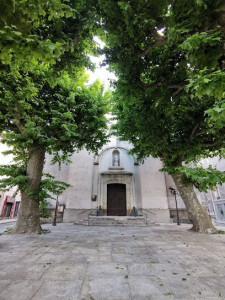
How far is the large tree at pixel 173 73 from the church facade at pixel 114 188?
4.86 m

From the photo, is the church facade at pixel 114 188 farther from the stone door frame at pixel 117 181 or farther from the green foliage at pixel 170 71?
the green foliage at pixel 170 71

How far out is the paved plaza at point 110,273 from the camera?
214cm

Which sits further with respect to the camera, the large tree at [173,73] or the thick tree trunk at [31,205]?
the thick tree trunk at [31,205]

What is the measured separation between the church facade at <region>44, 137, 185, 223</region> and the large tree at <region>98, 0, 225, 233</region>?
4859 mm

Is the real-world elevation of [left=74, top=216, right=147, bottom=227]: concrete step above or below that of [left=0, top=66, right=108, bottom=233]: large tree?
below

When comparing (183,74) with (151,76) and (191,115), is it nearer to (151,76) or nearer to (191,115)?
(151,76)

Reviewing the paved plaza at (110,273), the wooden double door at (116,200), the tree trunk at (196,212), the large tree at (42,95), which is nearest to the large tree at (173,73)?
the tree trunk at (196,212)

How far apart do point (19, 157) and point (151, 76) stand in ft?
24.6

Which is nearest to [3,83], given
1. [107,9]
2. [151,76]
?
[107,9]

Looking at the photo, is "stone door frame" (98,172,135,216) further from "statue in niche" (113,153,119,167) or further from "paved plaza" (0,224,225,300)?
"paved plaza" (0,224,225,300)

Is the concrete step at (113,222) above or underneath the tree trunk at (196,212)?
underneath

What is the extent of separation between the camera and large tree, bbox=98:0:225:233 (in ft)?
7.14

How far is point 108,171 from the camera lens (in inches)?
526

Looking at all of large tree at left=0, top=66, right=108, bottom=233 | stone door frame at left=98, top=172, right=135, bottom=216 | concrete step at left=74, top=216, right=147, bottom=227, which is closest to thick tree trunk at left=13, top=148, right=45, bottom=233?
large tree at left=0, top=66, right=108, bottom=233
